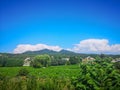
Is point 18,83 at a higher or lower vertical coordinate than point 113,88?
higher

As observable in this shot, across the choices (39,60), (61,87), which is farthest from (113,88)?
(39,60)

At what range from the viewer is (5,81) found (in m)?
5.90

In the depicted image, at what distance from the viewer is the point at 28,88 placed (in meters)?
6.05

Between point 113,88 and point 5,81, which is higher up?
point 5,81

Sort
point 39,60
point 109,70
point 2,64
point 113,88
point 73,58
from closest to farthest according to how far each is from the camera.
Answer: point 113,88, point 109,70, point 39,60, point 2,64, point 73,58

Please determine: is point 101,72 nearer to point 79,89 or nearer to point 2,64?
point 79,89

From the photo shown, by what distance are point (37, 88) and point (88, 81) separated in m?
3.71

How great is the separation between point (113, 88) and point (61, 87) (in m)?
3.24

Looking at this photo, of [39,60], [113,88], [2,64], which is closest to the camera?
[113,88]

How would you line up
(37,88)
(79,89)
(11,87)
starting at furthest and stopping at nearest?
(79,89), (37,88), (11,87)

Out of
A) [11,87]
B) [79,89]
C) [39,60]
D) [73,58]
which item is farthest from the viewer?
[73,58]

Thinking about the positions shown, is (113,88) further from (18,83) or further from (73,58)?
(73,58)

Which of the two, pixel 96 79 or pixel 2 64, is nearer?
pixel 96 79

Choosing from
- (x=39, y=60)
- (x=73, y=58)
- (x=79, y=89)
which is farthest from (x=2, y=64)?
(x=79, y=89)
